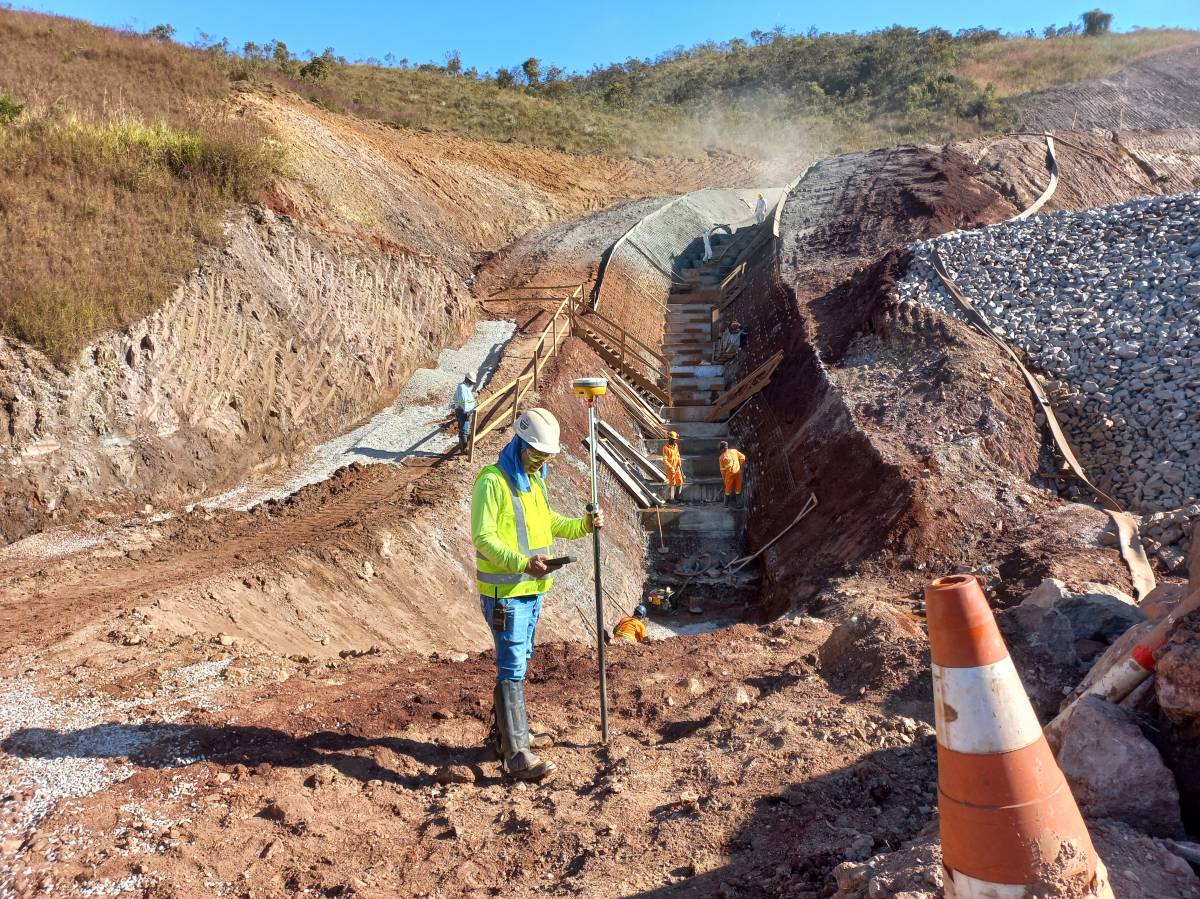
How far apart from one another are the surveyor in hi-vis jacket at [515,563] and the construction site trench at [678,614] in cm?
29

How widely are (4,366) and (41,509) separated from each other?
172 cm

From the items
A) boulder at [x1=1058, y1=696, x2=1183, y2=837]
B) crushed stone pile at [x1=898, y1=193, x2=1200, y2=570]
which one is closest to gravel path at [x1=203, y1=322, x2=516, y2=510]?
crushed stone pile at [x1=898, y1=193, x2=1200, y2=570]

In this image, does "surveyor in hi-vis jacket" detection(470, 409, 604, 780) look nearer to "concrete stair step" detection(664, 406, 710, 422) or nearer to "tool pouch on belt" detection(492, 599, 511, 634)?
"tool pouch on belt" detection(492, 599, 511, 634)

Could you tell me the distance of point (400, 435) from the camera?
12.9 metres

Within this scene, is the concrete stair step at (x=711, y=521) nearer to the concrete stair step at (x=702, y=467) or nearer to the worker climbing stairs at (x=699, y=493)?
the worker climbing stairs at (x=699, y=493)

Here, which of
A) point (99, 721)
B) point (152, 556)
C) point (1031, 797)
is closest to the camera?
point (1031, 797)

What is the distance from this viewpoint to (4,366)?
9.30 metres

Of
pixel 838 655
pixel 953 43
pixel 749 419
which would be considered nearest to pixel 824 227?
pixel 749 419

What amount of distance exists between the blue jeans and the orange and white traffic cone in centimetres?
259

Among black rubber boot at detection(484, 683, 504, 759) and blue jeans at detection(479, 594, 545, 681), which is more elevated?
blue jeans at detection(479, 594, 545, 681)

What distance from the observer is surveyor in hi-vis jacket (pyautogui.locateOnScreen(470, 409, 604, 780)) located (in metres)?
4.51

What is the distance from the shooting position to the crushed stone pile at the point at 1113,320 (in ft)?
33.6

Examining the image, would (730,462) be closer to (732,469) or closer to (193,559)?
(732,469)

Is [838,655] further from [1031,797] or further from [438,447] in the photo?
[438,447]
